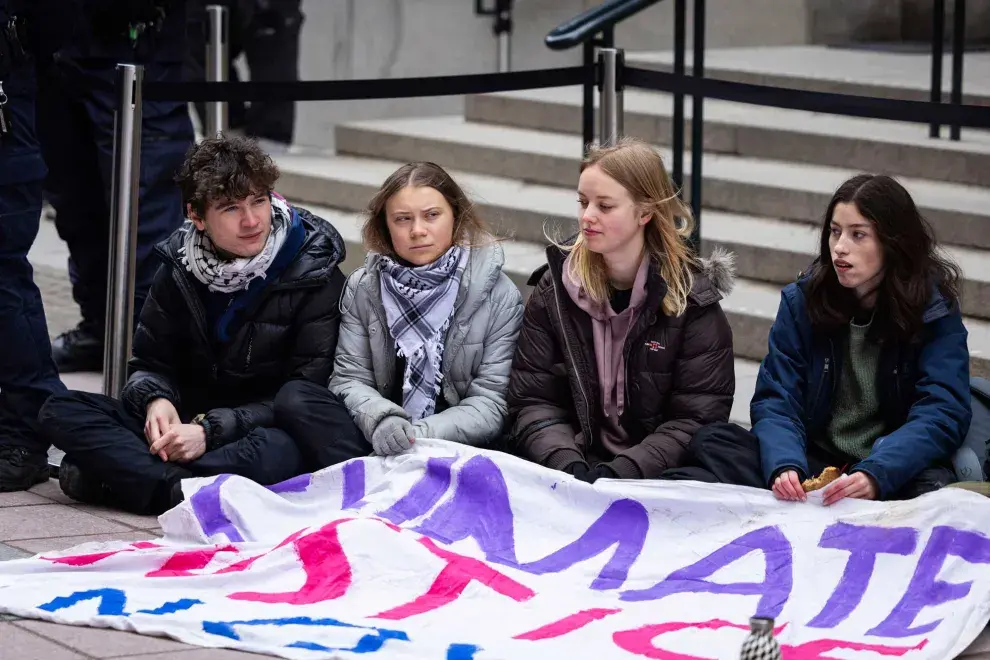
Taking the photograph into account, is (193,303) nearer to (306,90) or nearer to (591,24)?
(306,90)

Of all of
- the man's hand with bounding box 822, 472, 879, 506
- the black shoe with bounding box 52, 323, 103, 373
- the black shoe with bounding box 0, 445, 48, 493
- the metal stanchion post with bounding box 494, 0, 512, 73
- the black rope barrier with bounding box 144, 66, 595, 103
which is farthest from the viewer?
the metal stanchion post with bounding box 494, 0, 512, 73

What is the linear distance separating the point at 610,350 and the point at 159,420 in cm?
130

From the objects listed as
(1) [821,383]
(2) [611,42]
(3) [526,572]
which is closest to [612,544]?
(3) [526,572]

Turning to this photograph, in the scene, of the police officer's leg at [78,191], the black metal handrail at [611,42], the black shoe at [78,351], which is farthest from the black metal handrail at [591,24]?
the black shoe at [78,351]

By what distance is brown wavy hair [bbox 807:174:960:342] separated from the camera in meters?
4.55

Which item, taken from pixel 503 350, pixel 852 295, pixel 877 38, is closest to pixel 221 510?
pixel 503 350

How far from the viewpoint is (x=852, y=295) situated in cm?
469

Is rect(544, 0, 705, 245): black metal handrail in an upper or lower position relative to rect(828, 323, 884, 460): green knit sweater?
upper

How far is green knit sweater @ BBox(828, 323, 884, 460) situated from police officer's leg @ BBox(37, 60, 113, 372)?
2961 mm

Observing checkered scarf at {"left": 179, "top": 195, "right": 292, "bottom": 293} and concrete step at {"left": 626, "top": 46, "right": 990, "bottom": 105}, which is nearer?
checkered scarf at {"left": 179, "top": 195, "right": 292, "bottom": 293}

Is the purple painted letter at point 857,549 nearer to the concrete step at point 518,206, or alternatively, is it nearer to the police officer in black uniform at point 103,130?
the concrete step at point 518,206

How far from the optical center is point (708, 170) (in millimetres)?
7738

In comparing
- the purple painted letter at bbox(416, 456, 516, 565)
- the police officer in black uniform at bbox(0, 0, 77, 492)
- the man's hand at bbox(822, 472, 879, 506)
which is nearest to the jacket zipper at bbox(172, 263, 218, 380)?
the police officer in black uniform at bbox(0, 0, 77, 492)

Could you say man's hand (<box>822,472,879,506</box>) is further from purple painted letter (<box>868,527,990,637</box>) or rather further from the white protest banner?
purple painted letter (<box>868,527,990,637</box>)
